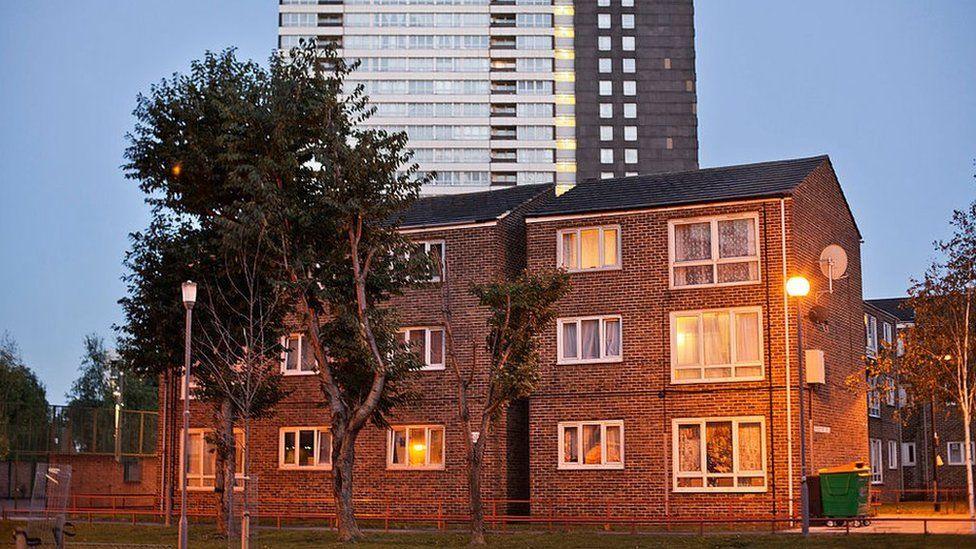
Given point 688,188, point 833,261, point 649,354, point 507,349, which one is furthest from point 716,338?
point 507,349

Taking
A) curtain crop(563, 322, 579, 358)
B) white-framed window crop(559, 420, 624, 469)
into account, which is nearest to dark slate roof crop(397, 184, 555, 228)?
curtain crop(563, 322, 579, 358)

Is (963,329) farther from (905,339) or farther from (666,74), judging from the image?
(666,74)

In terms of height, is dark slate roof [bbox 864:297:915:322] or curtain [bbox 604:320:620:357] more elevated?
dark slate roof [bbox 864:297:915:322]

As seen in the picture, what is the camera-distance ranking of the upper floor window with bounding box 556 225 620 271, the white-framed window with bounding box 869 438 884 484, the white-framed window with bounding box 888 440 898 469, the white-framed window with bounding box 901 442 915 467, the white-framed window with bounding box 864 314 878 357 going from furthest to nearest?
1. the white-framed window with bounding box 901 442 915 467
2. the white-framed window with bounding box 888 440 898 469
3. the white-framed window with bounding box 864 314 878 357
4. the white-framed window with bounding box 869 438 884 484
5. the upper floor window with bounding box 556 225 620 271

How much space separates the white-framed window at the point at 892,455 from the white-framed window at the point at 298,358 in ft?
75.4

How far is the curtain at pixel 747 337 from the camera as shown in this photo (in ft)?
112

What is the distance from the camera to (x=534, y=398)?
36812 millimetres

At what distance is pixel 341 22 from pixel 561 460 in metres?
106

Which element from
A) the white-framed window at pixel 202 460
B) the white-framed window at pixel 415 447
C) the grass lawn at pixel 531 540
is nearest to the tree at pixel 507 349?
the grass lawn at pixel 531 540

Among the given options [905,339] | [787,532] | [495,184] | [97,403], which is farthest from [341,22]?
[787,532]

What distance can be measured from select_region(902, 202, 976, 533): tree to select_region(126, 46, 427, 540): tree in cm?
1600

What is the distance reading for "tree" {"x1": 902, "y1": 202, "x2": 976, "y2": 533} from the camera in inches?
1436

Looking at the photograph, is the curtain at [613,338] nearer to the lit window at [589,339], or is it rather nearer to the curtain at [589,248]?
the lit window at [589,339]

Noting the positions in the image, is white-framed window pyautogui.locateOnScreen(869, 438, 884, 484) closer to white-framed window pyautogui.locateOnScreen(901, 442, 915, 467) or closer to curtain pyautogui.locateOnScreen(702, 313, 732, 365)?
curtain pyautogui.locateOnScreen(702, 313, 732, 365)
